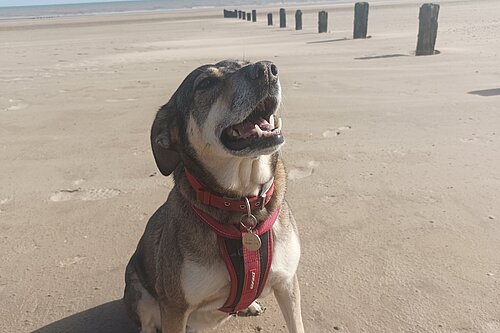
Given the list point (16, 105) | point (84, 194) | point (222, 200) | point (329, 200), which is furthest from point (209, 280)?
point (16, 105)

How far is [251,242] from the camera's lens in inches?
111

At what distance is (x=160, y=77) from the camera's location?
12297 mm

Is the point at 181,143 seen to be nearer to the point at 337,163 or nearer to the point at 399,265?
the point at 399,265

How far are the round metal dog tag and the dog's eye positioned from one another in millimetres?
1037

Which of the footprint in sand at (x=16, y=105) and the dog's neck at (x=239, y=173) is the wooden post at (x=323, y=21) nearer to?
the footprint in sand at (x=16, y=105)

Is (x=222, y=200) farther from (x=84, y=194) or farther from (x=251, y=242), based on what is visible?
(x=84, y=194)

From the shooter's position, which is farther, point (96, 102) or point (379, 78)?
point (379, 78)

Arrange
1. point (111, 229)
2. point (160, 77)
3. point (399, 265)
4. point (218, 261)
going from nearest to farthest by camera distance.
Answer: point (218, 261), point (399, 265), point (111, 229), point (160, 77)

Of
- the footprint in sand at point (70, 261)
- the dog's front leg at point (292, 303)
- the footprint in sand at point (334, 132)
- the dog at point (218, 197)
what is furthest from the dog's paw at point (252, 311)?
the footprint in sand at point (334, 132)

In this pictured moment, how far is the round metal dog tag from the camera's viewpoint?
2816 mm

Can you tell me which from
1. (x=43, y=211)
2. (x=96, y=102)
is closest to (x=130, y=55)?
(x=96, y=102)

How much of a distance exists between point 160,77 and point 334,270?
9283 mm

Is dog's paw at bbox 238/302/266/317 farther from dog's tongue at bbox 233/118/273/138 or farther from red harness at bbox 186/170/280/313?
dog's tongue at bbox 233/118/273/138

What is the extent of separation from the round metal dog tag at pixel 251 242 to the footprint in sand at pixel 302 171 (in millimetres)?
2934
